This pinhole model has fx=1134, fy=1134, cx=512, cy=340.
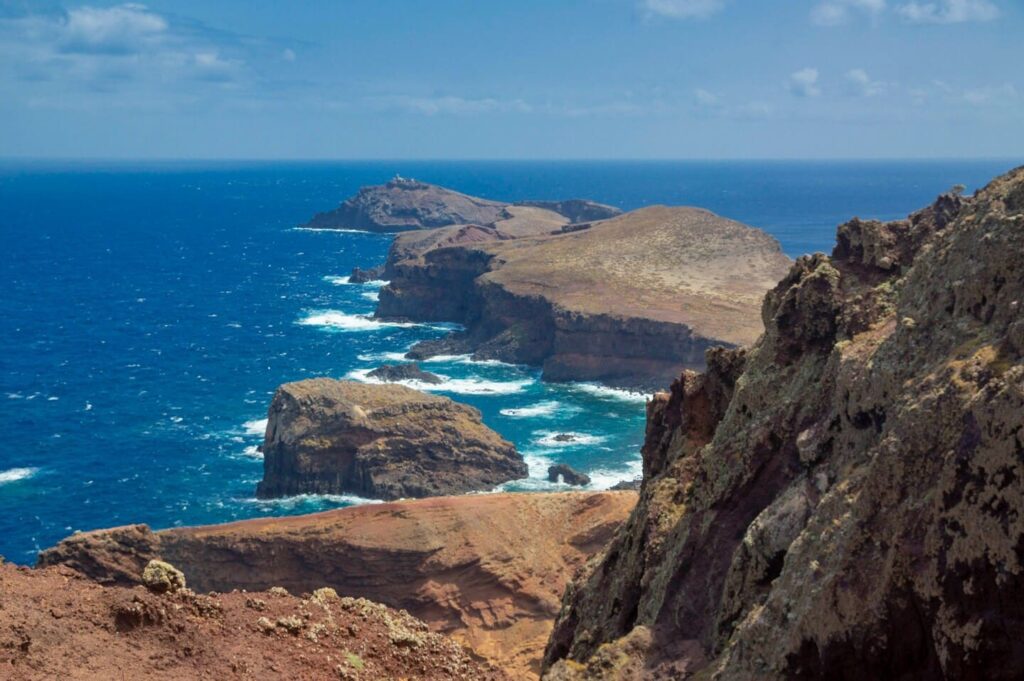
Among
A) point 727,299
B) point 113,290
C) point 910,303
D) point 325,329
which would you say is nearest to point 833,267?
point 910,303

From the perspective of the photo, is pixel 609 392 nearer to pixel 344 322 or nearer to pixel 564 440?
pixel 564 440

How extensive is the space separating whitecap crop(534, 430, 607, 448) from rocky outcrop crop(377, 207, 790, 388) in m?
20.1

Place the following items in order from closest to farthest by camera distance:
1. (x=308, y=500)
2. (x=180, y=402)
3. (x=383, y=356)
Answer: (x=308, y=500) → (x=180, y=402) → (x=383, y=356)

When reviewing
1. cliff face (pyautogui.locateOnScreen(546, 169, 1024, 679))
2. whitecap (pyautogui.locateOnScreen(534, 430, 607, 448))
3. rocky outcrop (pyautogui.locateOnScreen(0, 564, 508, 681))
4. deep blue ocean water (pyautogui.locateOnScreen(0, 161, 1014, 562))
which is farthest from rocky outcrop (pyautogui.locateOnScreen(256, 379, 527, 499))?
rocky outcrop (pyautogui.locateOnScreen(0, 564, 508, 681))

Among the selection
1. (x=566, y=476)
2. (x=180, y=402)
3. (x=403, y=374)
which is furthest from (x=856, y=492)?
(x=403, y=374)

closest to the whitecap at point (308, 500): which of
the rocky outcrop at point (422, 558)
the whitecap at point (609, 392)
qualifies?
the rocky outcrop at point (422, 558)

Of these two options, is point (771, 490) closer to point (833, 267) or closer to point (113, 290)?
point (833, 267)

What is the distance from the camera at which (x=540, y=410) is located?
11444cm

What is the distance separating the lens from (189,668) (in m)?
20.6

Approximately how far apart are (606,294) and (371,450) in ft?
199

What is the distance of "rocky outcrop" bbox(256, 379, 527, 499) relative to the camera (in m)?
85.9

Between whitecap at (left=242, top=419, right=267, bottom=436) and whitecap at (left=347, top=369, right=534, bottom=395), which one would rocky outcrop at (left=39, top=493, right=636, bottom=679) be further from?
whitecap at (left=347, top=369, right=534, bottom=395)

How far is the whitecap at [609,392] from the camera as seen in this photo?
119062 mm

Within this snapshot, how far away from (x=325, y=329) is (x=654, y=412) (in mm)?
126683
